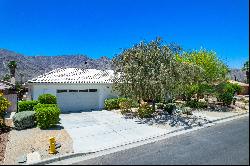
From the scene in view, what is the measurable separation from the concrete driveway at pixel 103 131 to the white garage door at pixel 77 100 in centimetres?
383

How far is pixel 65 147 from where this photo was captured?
12.5 metres

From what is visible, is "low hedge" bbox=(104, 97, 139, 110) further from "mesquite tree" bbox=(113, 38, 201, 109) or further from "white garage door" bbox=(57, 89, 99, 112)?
"mesquite tree" bbox=(113, 38, 201, 109)

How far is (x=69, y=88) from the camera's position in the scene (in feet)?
79.9

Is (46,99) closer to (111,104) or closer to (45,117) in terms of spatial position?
(45,117)

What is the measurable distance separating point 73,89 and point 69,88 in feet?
1.28

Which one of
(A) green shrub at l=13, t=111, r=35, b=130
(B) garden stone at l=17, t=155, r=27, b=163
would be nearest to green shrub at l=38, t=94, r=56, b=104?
(A) green shrub at l=13, t=111, r=35, b=130

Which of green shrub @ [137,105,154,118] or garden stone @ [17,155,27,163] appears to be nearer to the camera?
garden stone @ [17,155,27,163]

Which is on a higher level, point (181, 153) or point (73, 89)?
point (73, 89)

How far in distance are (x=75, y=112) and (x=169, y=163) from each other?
15133mm

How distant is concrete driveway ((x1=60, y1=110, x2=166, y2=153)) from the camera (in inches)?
518

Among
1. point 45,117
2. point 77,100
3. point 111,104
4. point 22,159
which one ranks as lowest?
point 22,159

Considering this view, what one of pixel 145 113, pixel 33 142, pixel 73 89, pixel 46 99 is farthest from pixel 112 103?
pixel 33 142

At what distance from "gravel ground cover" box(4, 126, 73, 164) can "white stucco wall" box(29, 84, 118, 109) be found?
24.8ft

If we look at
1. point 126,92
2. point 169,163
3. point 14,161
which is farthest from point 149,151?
point 126,92
